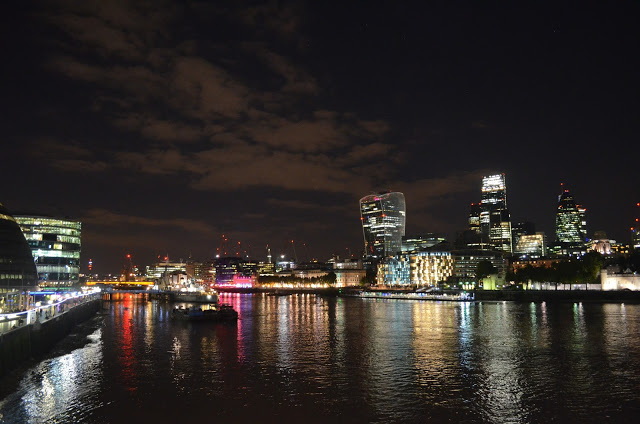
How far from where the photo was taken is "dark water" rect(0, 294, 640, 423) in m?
24.0

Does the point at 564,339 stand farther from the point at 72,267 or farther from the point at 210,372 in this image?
the point at 72,267

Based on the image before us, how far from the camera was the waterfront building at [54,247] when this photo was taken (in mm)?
139500

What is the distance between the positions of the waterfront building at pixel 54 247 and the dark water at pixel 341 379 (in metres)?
101

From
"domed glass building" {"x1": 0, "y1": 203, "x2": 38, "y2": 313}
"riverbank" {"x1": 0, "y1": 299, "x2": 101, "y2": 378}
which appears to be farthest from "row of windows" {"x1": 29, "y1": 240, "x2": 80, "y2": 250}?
"riverbank" {"x1": 0, "y1": 299, "x2": 101, "y2": 378}

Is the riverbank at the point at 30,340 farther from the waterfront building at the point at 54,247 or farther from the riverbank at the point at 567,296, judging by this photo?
the riverbank at the point at 567,296

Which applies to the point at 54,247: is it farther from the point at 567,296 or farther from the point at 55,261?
the point at 567,296

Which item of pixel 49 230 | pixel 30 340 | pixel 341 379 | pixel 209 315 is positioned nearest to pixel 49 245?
pixel 49 230

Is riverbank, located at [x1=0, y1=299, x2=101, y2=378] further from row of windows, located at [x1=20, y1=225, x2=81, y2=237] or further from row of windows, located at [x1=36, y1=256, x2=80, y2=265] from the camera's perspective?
row of windows, located at [x1=20, y1=225, x2=81, y2=237]

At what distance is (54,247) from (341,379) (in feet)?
449

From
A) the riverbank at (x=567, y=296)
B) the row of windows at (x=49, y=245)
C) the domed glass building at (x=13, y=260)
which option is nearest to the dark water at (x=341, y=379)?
the domed glass building at (x=13, y=260)

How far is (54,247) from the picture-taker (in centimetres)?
14525

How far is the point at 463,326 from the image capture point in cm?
6353

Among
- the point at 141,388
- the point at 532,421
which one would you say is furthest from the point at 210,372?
the point at 532,421

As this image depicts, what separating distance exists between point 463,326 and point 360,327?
499 inches
